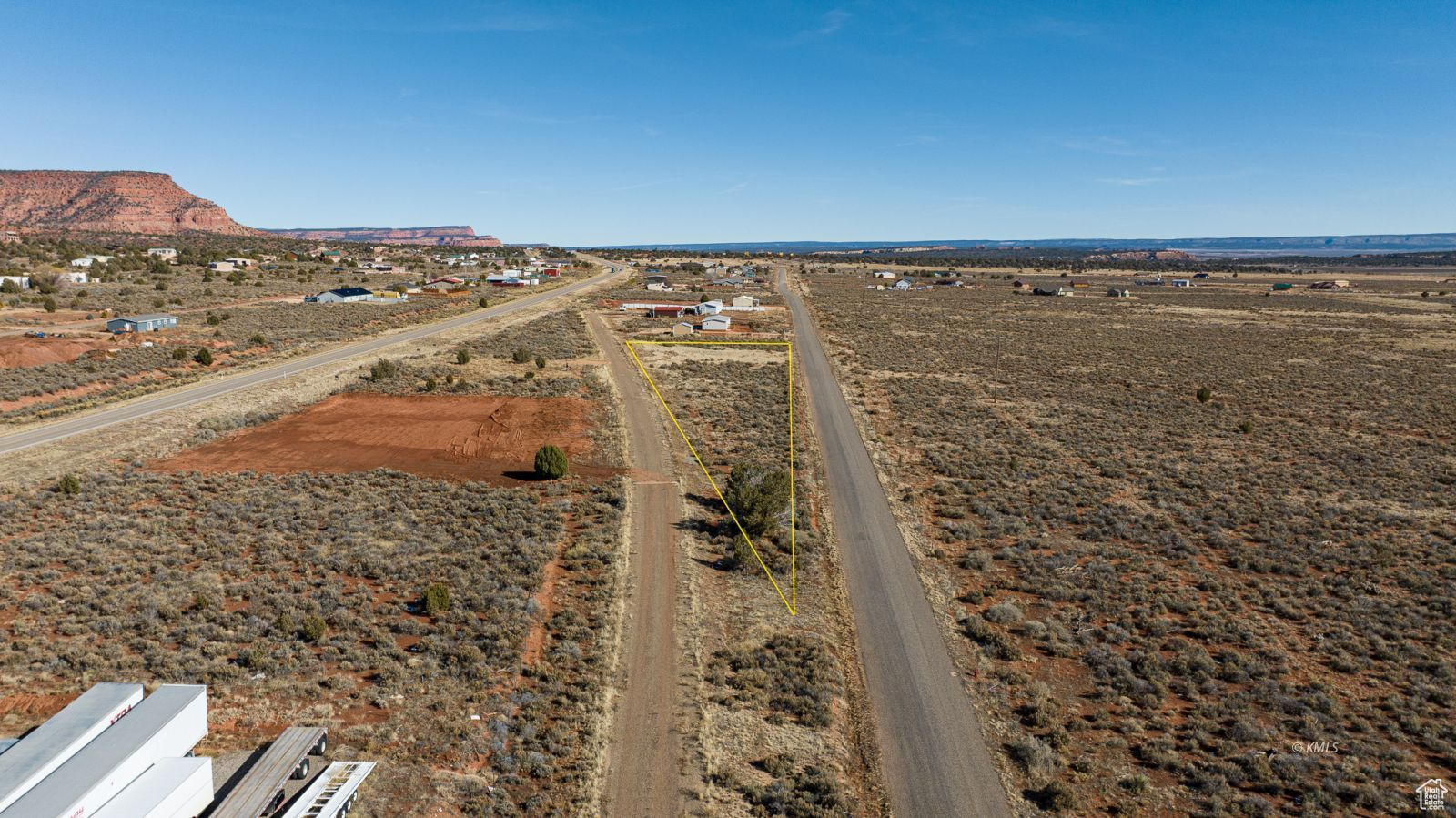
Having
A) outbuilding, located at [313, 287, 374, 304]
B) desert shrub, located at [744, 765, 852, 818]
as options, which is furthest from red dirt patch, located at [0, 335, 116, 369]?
desert shrub, located at [744, 765, 852, 818]

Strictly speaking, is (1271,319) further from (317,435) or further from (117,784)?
(117,784)

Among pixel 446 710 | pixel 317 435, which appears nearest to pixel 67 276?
pixel 317 435

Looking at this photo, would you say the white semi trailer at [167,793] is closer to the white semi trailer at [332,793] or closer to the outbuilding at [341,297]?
the white semi trailer at [332,793]

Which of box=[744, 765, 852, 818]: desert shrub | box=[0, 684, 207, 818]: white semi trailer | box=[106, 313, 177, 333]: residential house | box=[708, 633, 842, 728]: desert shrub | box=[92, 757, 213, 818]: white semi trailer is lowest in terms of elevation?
box=[744, 765, 852, 818]: desert shrub

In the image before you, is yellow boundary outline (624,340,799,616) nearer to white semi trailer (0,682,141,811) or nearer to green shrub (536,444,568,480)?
green shrub (536,444,568,480)

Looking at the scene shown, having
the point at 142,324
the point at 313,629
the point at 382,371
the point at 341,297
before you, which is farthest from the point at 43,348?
the point at 313,629
